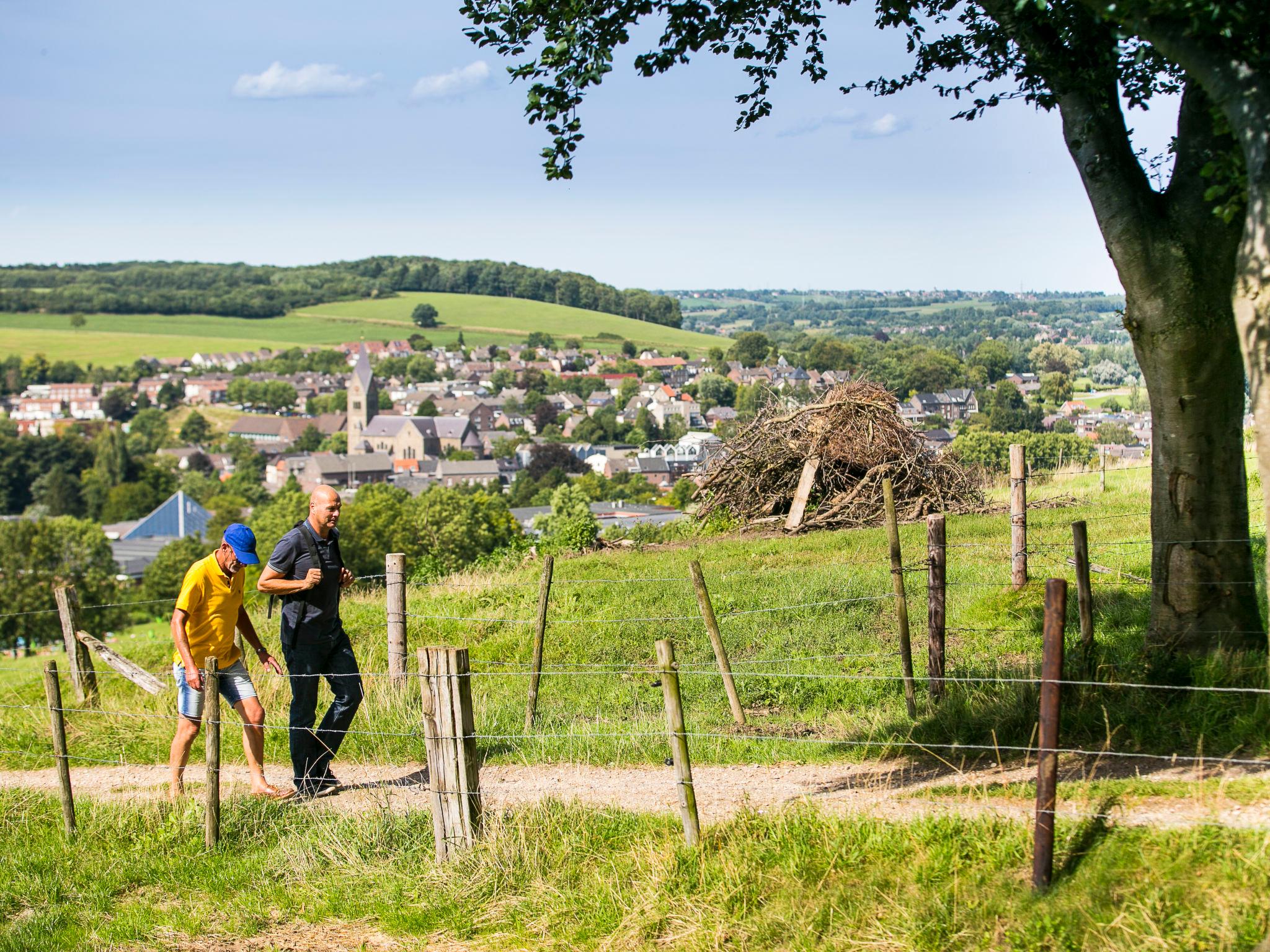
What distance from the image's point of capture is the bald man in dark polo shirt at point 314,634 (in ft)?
25.6

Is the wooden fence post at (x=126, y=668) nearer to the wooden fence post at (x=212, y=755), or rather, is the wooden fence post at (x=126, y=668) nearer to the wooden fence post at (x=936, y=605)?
the wooden fence post at (x=212, y=755)

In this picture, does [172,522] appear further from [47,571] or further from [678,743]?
[678,743]

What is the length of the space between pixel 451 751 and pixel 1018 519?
23.8ft

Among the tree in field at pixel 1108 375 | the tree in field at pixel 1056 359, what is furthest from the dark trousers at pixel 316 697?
the tree in field at pixel 1056 359

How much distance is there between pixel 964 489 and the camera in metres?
19.8

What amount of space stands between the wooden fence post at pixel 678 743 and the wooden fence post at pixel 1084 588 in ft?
11.6

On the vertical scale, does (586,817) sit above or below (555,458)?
above

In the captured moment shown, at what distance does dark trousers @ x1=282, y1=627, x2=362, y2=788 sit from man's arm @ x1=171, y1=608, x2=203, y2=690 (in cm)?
61

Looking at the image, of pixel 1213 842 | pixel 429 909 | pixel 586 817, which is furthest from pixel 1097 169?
pixel 429 909

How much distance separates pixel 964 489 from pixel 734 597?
27.2 ft

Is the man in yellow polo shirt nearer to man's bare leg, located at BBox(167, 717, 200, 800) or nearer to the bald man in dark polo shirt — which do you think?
man's bare leg, located at BBox(167, 717, 200, 800)

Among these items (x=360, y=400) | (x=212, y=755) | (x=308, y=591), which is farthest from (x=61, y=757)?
(x=360, y=400)

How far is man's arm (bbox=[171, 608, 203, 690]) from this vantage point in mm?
7785

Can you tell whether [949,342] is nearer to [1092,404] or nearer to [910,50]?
[1092,404]
